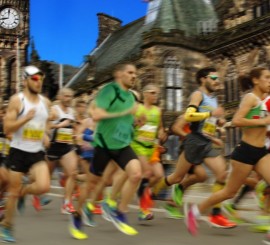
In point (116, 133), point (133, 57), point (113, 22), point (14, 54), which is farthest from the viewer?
point (14, 54)

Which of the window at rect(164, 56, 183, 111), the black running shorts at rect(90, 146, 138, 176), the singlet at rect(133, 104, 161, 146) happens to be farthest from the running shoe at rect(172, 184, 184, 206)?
the window at rect(164, 56, 183, 111)

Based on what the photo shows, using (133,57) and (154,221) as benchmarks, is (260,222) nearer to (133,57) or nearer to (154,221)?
(154,221)

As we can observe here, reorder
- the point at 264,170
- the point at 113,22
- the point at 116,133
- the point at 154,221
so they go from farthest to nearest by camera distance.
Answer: the point at 113,22
the point at 154,221
the point at 116,133
the point at 264,170

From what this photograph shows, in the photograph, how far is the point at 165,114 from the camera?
28750 millimetres

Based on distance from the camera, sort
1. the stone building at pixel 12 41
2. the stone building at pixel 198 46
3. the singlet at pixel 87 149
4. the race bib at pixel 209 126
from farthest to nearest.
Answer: the stone building at pixel 12 41, the stone building at pixel 198 46, the singlet at pixel 87 149, the race bib at pixel 209 126

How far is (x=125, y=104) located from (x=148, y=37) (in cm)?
2480

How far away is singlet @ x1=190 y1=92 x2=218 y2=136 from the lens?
6184 millimetres

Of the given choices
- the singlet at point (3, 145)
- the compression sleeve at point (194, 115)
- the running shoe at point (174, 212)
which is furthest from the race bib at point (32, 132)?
the singlet at point (3, 145)

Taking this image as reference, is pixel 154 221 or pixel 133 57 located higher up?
pixel 133 57

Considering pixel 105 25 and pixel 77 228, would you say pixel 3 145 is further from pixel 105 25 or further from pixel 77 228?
pixel 105 25

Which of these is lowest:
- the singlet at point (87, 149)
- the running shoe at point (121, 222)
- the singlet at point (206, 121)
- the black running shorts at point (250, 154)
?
the running shoe at point (121, 222)

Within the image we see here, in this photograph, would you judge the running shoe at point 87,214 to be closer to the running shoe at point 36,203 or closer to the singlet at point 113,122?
the singlet at point 113,122

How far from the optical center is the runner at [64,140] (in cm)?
771

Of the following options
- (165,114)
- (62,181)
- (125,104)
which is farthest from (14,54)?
(125,104)
